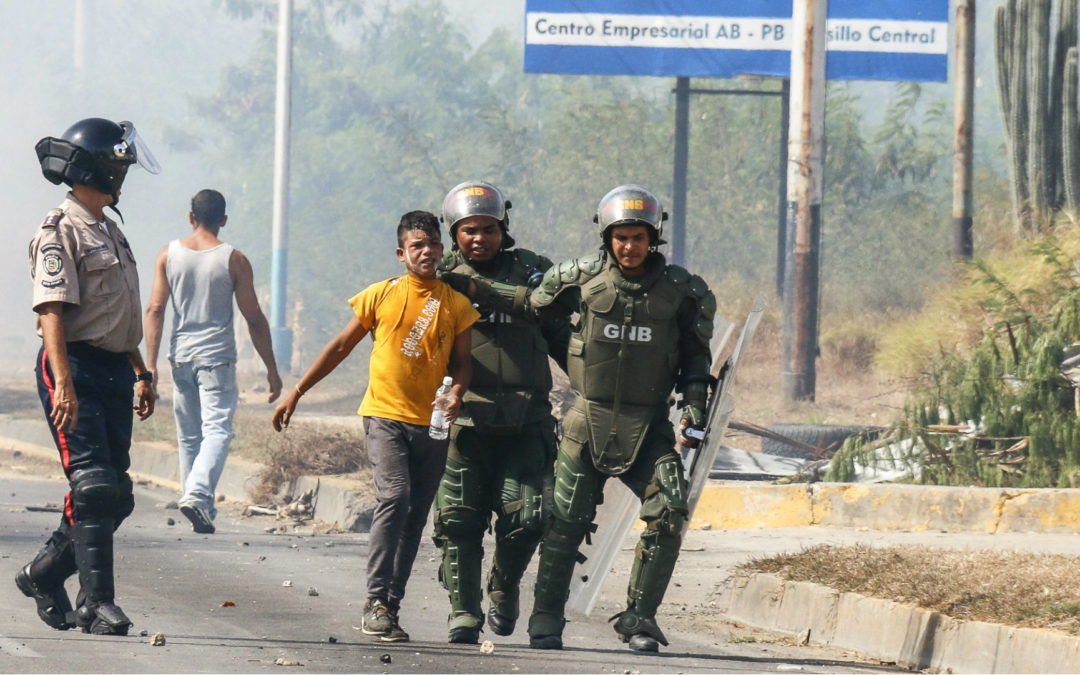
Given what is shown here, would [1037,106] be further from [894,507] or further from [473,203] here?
[473,203]

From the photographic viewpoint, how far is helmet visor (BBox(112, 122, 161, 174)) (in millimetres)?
6316

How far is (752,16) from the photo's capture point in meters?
23.5

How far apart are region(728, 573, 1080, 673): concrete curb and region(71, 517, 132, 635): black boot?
9.76 ft

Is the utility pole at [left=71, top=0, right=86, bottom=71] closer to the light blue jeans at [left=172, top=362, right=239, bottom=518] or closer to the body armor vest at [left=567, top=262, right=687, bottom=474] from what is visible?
the light blue jeans at [left=172, top=362, right=239, bottom=518]

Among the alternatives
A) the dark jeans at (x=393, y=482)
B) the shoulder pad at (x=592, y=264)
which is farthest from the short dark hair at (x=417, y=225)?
the dark jeans at (x=393, y=482)

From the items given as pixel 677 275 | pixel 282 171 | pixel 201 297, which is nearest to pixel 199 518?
pixel 201 297

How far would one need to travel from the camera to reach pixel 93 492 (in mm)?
5961

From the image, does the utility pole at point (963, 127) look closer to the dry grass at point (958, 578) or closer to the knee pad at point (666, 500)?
the dry grass at point (958, 578)

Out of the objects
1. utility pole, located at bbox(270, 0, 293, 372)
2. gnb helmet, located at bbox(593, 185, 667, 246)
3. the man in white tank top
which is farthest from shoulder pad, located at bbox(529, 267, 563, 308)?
utility pole, located at bbox(270, 0, 293, 372)

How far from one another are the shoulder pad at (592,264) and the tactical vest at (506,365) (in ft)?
0.95

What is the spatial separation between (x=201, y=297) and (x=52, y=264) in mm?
4270

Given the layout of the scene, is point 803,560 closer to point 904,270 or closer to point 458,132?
point 904,270

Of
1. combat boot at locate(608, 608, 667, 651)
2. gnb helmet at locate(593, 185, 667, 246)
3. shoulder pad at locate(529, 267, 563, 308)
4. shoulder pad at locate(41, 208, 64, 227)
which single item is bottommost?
combat boot at locate(608, 608, 667, 651)

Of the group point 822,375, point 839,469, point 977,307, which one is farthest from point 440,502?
point 822,375
